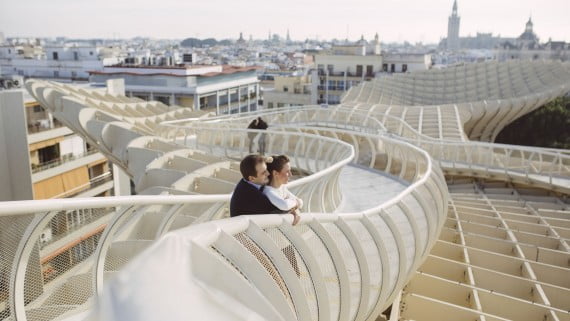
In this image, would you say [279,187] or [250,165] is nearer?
[250,165]

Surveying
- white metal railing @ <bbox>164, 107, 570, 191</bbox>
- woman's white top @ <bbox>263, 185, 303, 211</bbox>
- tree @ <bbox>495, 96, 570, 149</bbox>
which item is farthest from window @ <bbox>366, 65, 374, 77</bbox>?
woman's white top @ <bbox>263, 185, 303, 211</bbox>

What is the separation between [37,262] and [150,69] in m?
51.2

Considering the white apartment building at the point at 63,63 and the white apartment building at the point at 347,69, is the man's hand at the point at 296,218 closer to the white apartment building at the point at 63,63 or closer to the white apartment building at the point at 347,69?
the white apartment building at the point at 347,69

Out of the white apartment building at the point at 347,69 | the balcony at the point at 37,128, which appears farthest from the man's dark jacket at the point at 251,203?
the white apartment building at the point at 347,69

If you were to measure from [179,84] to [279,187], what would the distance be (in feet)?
154

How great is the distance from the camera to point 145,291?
1567 millimetres

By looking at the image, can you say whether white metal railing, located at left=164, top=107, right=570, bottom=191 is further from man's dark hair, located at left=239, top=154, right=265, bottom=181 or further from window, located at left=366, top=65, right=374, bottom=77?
window, located at left=366, top=65, right=374, bottom=77

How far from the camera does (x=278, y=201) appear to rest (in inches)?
169

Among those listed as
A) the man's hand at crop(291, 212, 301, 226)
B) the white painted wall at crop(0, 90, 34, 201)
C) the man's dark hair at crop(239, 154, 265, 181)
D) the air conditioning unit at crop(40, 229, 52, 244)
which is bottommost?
the white painted wall at crop(0, 90, 34, 201)

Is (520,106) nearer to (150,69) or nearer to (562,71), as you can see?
(562,71)

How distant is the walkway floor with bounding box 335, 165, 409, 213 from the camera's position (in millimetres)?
10094

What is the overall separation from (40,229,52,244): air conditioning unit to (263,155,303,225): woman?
172cm

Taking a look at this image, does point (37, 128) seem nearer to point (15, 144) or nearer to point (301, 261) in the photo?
point (15, 144)

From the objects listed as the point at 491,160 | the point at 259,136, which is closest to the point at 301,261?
the point at 259,136
